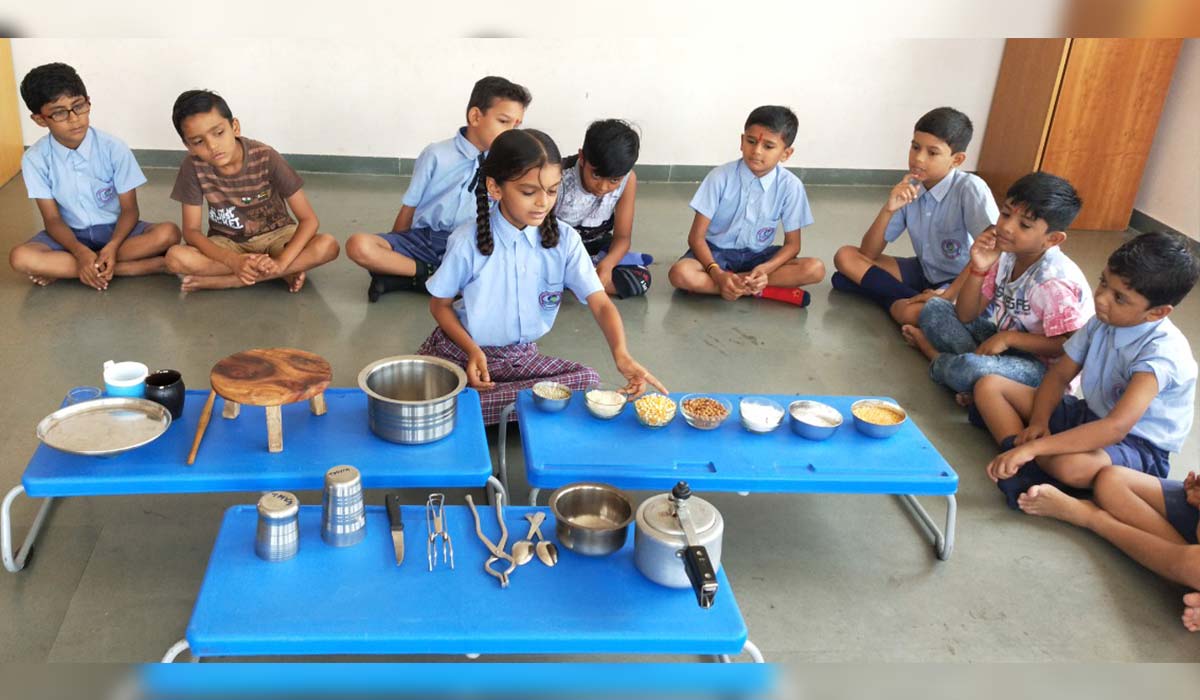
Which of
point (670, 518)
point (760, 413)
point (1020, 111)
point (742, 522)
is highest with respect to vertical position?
point (1020, 111)

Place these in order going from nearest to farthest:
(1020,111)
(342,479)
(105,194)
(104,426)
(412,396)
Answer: (342,479) → (104,426) → (412,396) → (105,194) → (1020,111)

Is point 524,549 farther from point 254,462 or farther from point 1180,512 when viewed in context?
point 1180,512

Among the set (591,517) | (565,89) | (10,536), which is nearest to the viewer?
(591,517)

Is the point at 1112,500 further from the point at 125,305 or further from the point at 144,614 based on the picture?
the point at 125,305

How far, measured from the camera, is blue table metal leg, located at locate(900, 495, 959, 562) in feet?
8.41

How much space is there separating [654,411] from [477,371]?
1.90 ft

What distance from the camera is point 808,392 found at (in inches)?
136

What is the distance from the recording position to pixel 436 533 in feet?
6.54

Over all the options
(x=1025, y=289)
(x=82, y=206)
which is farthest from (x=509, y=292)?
(x=82, y=206)

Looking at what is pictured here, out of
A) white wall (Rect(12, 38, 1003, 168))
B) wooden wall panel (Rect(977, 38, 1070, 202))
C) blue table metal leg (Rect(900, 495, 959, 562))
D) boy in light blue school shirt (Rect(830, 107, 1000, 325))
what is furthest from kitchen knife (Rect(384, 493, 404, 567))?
wooden wall panel (Rect(977, 38, 1070, 202))

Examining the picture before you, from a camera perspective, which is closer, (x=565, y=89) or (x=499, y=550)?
(x=499, y=550)

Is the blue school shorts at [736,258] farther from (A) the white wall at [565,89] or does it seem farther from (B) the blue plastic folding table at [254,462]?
(B) the blue plastic folding table at [254,462]

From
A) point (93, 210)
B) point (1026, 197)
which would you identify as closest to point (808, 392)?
point (1026, 197)

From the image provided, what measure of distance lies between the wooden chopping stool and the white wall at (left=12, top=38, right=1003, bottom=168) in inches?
131
